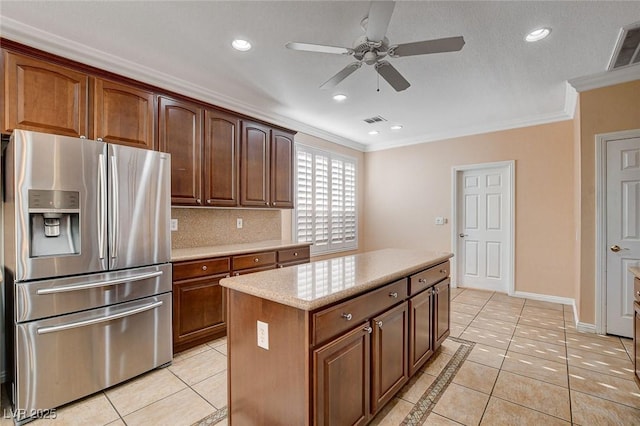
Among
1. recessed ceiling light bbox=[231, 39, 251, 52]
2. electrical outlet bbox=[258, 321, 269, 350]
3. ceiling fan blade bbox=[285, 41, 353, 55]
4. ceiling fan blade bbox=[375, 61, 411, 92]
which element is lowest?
electrical outlet bbox=[258, 321, 269, 350]

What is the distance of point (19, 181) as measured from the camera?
1.85 metres

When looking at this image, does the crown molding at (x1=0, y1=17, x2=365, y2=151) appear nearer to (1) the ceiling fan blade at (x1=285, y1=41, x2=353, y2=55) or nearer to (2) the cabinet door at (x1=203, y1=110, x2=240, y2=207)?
(2) the cabinet door at (x1=203, y1=110, x2=240, y2=207)

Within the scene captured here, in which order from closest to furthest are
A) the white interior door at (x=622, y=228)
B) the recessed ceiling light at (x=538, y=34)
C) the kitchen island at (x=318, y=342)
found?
the kitchen island at (x=318, y=342)
the recessed ceiling light at (x=538, y=34)
the white interior door at (x=622, y=228)

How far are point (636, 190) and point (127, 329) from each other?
4.85 meters

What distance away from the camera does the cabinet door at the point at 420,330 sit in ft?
7.02

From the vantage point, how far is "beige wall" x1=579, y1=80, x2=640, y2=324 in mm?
3078

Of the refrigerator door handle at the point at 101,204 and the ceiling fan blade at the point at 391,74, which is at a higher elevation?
the ceiling fan blade at the point at 391,74

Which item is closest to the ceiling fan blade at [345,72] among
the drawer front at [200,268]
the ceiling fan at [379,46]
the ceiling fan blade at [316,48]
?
the ceiling fan at [379,46]

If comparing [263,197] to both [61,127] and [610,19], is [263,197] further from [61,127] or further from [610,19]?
Answer: [610,19]

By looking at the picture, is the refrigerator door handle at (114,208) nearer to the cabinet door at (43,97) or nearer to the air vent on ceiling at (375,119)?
the cabinet door at (43,97)

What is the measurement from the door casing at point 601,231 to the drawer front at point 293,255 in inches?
127

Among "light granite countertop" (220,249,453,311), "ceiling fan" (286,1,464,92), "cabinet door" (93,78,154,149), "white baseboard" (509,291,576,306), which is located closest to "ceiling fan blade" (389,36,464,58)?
"ceiling fan" (286,1,464,92)

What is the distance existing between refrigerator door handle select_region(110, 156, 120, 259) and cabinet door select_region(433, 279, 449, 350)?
254 cm

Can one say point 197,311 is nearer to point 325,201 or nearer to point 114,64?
point 114,64
